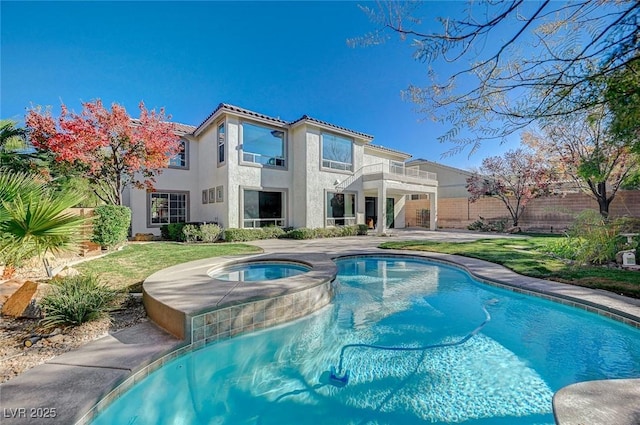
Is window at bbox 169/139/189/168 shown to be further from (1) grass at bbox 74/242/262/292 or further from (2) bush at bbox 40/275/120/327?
(2) bush at bbox 40/275/120/327

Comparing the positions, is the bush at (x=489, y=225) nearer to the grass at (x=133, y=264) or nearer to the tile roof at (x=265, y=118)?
the tile roof at (x=265, y=118)

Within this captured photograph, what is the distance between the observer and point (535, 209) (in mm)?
20531

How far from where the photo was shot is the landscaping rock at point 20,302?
14.9 ft

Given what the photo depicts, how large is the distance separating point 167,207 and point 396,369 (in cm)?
1684

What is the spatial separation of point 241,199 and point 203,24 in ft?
26.5

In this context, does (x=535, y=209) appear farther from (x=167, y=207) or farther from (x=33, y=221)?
(x=33, y=221)

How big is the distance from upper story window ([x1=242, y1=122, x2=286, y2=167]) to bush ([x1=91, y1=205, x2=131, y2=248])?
266 inches

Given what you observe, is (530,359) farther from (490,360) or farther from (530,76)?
(530,76)

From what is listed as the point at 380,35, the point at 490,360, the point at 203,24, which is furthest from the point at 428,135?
the point at 203,24

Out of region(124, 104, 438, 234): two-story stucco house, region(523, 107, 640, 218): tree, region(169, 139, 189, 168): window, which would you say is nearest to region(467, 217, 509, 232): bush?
region(523, 107, 640, 218): tree

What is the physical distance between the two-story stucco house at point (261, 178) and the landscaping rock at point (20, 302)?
10.2m

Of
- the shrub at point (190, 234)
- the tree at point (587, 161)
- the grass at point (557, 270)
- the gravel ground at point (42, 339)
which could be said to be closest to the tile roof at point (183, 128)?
the shrub at point (190, 234)

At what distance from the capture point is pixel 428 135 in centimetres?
383

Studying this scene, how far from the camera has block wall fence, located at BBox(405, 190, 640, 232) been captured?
56.2ft
